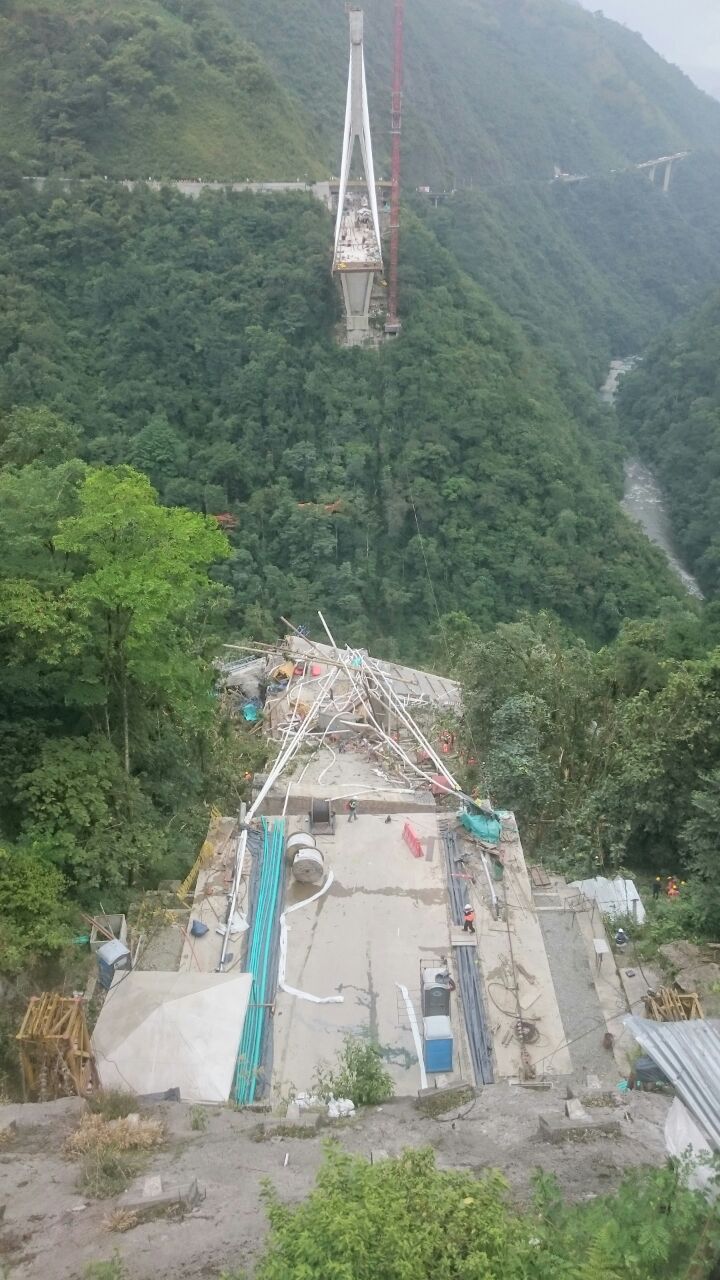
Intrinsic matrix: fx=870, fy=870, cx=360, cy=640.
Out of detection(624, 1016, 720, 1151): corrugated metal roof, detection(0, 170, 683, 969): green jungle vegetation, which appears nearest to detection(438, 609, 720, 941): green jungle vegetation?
detection(624, 1016, 720, 1151): corrugated metal roof

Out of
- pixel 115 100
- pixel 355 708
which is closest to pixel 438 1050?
pixel 355 708

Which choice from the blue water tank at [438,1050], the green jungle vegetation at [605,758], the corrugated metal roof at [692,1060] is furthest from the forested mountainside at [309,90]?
the corrugated metal roof at [692,1060]

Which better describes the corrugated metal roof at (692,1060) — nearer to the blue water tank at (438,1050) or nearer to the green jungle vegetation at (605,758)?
the blue water tank at (438,1050)

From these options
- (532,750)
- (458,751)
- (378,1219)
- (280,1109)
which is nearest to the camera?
(378,1219)

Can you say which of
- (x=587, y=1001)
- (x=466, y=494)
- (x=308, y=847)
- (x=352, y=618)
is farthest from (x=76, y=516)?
(x=466, y=494)

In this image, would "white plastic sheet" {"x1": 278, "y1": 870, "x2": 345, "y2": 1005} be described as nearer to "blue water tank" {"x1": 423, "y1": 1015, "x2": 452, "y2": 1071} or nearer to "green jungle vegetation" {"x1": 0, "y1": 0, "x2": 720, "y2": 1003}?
"blue water tank" {"x1": 423, "y1": 1015, "x2": 452, "y2": 1071}

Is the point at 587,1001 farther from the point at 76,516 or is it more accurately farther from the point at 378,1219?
the point at 76,516
